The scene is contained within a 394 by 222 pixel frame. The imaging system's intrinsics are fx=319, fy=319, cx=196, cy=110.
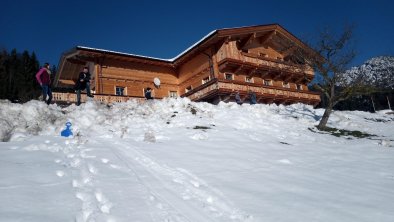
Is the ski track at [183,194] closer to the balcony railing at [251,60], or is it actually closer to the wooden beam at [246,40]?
the balcony railing at [251,60]

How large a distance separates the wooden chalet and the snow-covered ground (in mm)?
10923

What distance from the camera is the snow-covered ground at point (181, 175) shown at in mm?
4629

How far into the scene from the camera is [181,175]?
6.42 metres

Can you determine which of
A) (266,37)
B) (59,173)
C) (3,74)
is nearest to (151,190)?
(59,173)

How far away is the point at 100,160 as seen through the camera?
7113mm

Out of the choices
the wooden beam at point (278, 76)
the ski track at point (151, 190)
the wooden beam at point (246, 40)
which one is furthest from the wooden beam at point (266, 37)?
the ski track at point (151, 190)

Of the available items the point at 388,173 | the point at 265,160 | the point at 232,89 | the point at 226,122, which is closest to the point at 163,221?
the point at 265,160

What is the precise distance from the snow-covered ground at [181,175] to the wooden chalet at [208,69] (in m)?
10.9

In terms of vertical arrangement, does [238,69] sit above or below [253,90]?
above

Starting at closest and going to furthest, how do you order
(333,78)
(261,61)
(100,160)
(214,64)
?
(100,160)
(333,78)
(214,64)
(261,61)

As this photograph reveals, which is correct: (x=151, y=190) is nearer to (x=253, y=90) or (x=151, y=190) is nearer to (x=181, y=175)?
(x=181, y=175)

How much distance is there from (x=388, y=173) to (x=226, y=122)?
7.98 metres

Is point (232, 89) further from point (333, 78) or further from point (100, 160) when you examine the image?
point (100, 160)

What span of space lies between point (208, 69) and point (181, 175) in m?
21.1
